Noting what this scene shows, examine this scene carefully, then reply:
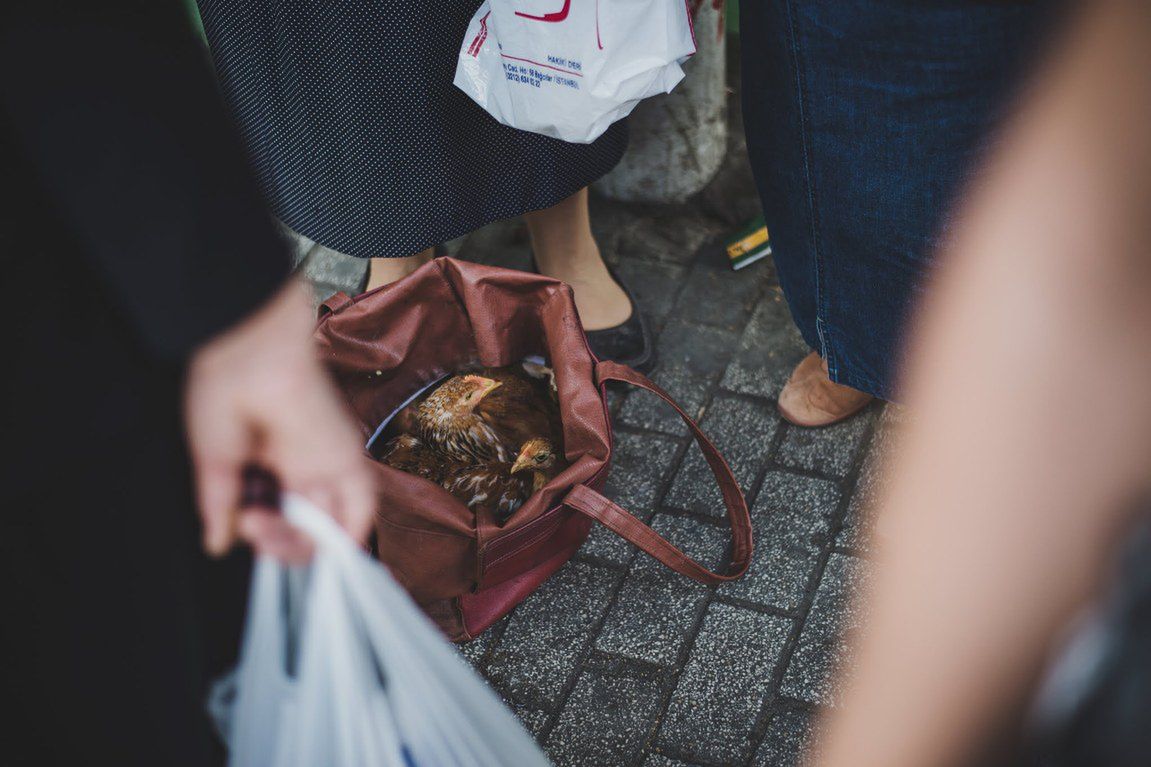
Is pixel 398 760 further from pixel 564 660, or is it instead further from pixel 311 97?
pixel 311 97

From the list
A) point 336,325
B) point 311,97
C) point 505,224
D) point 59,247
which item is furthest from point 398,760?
point 505,224

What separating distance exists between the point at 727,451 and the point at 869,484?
1.12 ft

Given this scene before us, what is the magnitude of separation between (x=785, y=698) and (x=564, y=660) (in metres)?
0.45

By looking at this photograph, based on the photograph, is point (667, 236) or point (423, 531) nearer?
point (423, 531)

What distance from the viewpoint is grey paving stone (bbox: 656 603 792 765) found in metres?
1.79

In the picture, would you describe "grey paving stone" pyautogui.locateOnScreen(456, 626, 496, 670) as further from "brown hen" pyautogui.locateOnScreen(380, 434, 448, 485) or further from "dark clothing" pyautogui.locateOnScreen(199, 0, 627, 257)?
"dark clothing" pyautogui.locateOnScreen(199, 0, 627, 257)

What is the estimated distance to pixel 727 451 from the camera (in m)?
2.32

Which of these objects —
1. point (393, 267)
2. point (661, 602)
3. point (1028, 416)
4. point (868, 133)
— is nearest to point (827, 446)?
point (661, 602)

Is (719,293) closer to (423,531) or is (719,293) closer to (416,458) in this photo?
(416,458)

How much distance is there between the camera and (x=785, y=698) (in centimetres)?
184

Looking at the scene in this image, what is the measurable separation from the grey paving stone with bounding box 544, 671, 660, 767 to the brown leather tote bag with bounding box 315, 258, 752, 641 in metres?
0.25

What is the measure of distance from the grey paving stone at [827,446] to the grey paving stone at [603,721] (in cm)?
68

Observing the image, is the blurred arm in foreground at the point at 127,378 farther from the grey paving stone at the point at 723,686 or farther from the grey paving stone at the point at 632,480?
the grey paving stone at the point at 632,480

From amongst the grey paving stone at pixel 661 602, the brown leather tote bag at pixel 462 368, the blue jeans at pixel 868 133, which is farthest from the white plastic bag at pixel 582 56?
the grey paving stone at pixel 661 602
